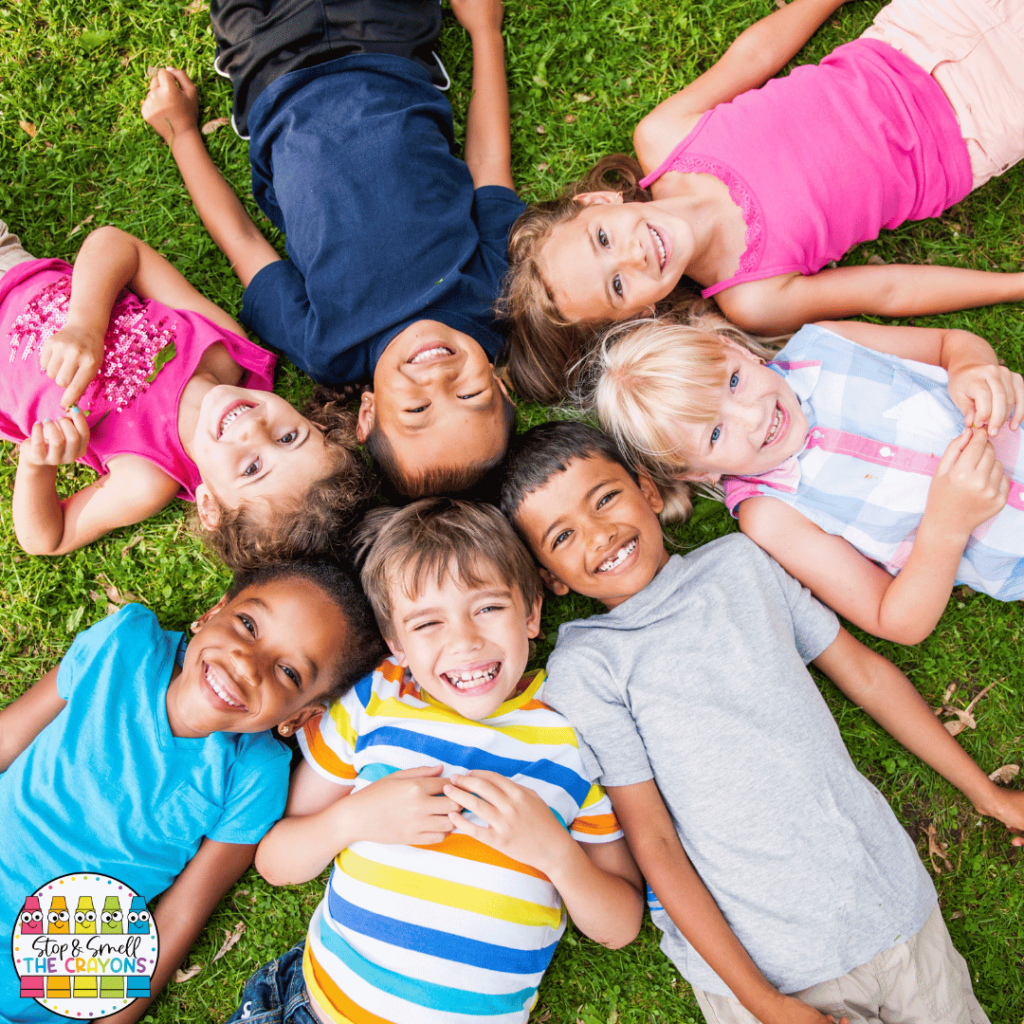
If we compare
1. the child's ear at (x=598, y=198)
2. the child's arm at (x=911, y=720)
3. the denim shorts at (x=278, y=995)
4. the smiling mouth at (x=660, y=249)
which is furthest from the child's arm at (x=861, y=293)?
the denim shorts at (x=278, y=995)

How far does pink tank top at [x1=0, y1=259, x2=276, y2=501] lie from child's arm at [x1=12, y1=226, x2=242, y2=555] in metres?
0.10

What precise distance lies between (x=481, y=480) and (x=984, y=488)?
1993mm

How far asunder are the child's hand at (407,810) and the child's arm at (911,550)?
170cm

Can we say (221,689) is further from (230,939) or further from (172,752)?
(230,939)

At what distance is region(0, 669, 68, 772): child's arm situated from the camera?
3209mm

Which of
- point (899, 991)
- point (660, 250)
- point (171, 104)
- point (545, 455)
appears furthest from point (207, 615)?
point (899, 991)

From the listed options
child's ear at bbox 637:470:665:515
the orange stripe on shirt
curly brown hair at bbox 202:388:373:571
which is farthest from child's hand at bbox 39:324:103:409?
the orange stripe on shirt

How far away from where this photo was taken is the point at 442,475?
3090 millimetres

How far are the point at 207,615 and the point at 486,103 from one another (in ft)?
8.88

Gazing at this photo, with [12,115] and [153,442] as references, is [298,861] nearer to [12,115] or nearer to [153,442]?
[153,442]

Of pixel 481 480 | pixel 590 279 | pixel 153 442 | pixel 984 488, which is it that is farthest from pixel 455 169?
pixel 984 488

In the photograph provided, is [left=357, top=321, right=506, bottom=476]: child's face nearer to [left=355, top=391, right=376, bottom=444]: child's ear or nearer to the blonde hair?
[left=355, top=391, right=376, bottom=444]: child's ear

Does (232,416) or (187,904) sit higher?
(232,416)

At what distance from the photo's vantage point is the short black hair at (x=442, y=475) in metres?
3.11
